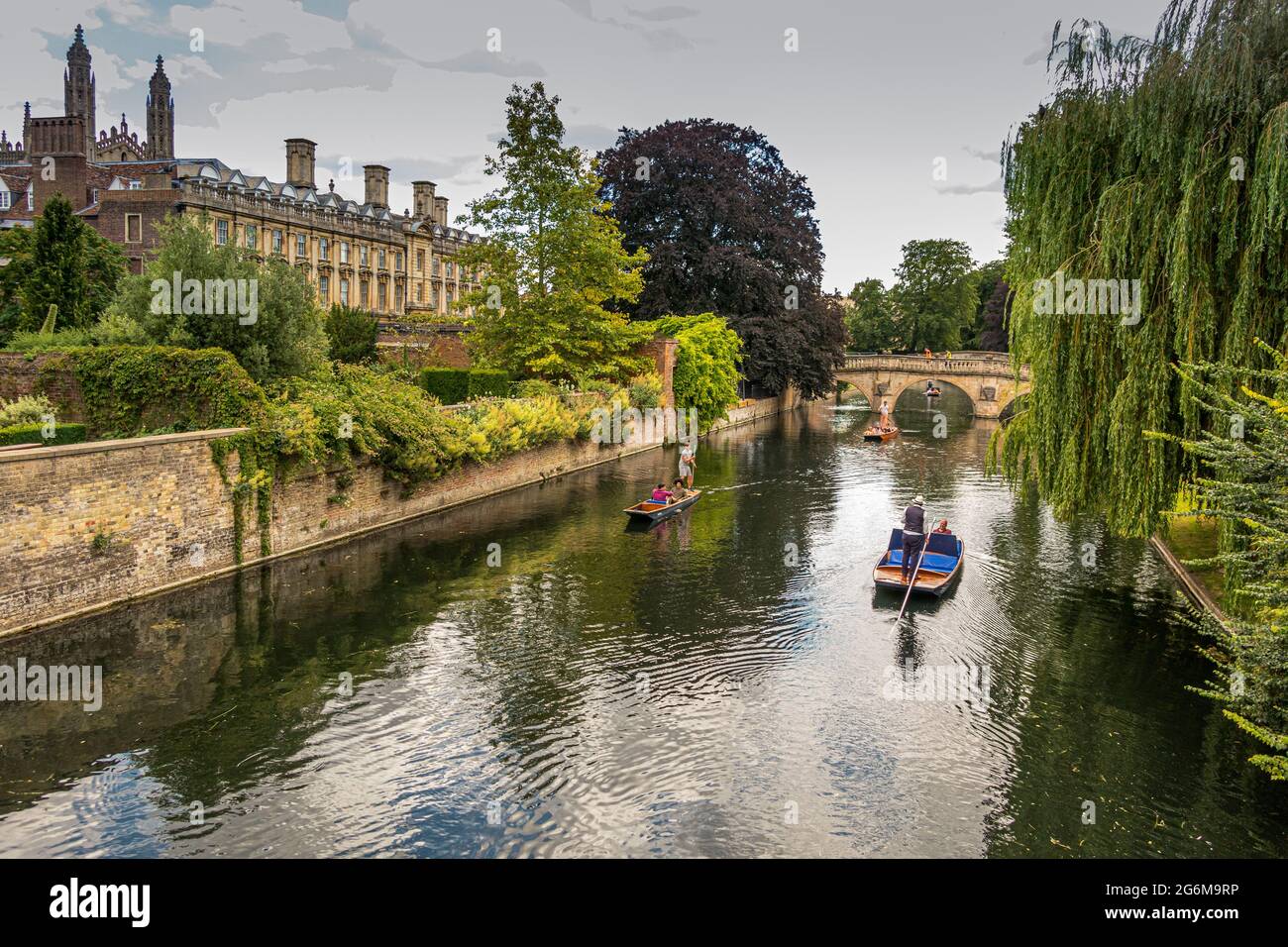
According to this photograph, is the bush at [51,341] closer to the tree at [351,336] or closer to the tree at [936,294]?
the tree at [351,336]

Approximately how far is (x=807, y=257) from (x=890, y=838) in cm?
4571

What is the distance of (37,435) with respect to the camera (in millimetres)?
16422

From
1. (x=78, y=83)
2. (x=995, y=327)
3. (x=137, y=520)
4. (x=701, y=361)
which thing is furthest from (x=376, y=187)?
(x=137, y=520)

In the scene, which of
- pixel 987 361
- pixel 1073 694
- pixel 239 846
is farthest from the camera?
pixel 987 361

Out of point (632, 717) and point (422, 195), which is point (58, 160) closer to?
point (422, 195)

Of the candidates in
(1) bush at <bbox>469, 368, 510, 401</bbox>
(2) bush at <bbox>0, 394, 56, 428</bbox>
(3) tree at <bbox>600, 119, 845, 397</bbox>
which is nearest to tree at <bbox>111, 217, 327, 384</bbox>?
(2) bush at <bbox>0, 394, 56, 428</bbox>

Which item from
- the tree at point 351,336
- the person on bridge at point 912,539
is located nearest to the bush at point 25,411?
the person on bridge at point 912,539

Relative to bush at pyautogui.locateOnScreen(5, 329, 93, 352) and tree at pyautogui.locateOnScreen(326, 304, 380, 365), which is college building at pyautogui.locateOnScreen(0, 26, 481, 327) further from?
bush at pyautogui.locateOnScreen(5, 329, 93, 352)

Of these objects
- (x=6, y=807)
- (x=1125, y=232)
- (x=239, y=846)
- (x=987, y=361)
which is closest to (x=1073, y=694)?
(x=1125, y=232)

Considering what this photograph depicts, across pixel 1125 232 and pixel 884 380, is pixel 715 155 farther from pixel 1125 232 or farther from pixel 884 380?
pixel 1125 232

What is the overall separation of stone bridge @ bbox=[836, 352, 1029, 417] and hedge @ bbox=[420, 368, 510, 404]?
36.7 metres

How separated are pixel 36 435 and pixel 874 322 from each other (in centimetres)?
7835

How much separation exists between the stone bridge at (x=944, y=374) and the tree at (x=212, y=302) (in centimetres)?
4557

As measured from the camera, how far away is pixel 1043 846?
8414 mm
